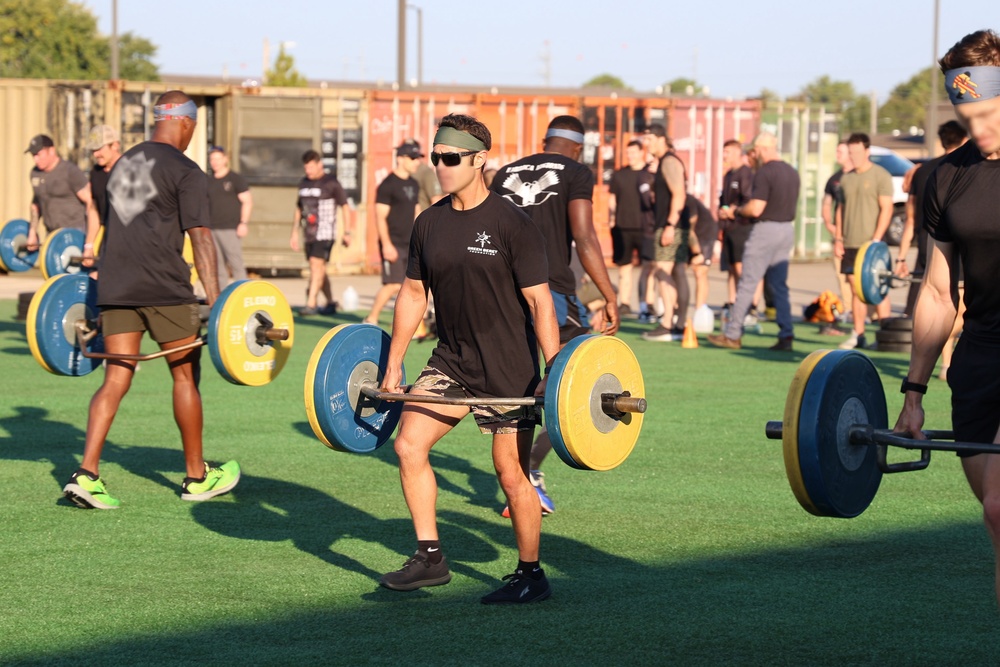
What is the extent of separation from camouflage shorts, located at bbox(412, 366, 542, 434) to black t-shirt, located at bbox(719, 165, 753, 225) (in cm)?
1022

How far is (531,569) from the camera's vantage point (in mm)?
5320

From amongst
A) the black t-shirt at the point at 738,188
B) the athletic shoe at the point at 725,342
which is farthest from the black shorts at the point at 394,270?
the black t-shirt at the point at 738,188

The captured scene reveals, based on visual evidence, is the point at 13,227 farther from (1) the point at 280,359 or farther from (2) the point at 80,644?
(2) the point at 80,644

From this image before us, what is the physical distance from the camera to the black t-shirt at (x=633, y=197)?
1584 cm

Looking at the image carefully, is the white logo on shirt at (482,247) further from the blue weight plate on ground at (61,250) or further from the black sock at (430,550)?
the blue weight plate on ground at (61,250)

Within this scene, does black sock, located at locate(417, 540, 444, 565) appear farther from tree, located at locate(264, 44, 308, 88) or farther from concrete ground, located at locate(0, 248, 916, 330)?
tree, located at locate(264, 44, 308, 88)

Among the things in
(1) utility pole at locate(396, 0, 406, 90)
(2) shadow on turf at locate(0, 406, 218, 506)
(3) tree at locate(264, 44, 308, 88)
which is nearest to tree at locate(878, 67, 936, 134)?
(3) tree at locate(264, 44, 308, 88)

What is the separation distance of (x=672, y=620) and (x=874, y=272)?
290 inches

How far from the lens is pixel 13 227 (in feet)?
43.0

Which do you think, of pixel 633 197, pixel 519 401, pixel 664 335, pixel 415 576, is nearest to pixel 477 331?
pixel 519 401

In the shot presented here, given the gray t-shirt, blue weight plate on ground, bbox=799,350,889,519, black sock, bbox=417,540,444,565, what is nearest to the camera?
blue weight plate on ground, bbox=799,350,889,519

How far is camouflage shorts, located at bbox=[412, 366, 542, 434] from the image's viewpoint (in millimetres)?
5340

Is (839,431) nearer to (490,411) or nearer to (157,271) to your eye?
(490,411)

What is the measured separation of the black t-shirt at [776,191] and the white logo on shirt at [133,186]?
7.76m
